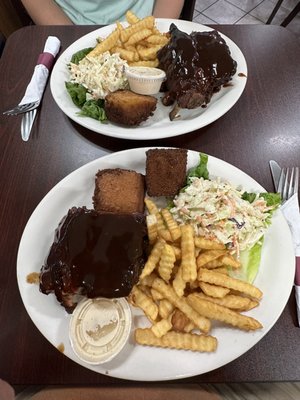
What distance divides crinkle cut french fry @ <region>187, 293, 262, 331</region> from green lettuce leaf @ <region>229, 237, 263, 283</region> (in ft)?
0.66

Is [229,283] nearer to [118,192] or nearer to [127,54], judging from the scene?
[118,192]

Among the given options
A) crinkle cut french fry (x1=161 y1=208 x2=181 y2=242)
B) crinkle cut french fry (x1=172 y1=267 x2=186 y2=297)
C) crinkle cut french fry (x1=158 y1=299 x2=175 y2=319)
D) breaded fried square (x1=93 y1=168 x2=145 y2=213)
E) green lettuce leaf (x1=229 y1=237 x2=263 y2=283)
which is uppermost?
breaded fried square (x1=93 y1=168 x2=145 y2=213)

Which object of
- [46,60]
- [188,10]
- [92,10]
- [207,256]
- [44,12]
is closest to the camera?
[207,256]

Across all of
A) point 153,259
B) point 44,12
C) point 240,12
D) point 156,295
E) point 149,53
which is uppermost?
point 44,12

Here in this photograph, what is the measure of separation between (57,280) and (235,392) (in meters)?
1.08

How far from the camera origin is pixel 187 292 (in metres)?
1.34

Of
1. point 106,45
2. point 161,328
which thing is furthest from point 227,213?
point 106,45

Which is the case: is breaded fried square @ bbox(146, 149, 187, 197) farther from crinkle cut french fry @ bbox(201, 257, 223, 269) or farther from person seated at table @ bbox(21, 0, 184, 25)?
person seated at table @ bbox(21, 0, 184, 25)

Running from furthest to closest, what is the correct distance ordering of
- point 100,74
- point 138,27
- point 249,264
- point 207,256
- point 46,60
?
point 46,60 → point 138,27 → point 100,74 → point 249,264 → point 207,256

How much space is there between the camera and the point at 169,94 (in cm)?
189

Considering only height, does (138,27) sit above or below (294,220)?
above

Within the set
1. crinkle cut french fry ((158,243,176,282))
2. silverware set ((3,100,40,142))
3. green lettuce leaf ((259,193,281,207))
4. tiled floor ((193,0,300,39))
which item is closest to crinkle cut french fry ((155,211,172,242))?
crinkle cut french fry ((158,243,176,282))

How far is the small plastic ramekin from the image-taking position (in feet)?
5.90

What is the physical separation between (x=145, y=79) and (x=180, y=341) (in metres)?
1.30
